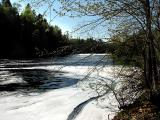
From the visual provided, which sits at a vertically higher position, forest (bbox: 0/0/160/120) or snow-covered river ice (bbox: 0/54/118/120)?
forest (bbox: 0/0/160/120)

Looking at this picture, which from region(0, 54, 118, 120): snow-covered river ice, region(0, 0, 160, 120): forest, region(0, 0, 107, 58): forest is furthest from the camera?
region(0, 0, 107, 58): forest

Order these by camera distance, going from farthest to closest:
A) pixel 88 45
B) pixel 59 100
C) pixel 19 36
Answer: pixel 19 36
pixel 59 100
pixel 88 45

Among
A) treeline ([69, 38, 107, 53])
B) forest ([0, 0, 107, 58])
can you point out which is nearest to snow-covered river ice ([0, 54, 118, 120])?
treeline ([69, 38, 107, 53])

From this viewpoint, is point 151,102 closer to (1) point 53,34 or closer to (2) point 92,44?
(2) point 92,44

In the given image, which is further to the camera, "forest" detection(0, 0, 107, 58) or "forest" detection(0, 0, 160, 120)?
"forest" detection(0, 0, 107, 58)

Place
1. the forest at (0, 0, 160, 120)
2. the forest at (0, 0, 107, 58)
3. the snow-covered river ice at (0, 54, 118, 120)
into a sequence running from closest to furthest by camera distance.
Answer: the forest at (0, 0, 160, 120), the snow-covered river ice at (0, 54, 118, 120), the forest at (0, 0, 107, 58)

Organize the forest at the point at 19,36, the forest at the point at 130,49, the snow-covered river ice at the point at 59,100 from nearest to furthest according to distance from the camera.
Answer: the forest at the point at 130,49, the snow-covered river ice at the point at 59,100, the forest at the point at 19,36

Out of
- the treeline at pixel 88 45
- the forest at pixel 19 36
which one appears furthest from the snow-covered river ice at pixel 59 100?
the forest at pixel 19 36

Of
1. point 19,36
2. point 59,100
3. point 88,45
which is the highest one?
point 19,36

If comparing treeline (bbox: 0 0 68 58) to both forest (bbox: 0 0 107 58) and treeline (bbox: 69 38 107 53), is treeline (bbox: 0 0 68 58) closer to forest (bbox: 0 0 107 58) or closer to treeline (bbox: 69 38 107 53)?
forest (bbox: 0 0 107 58)

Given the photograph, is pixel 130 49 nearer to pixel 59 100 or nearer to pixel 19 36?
pixel 59 100

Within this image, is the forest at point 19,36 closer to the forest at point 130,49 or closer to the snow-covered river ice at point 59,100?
the snow-covered river ice at point 59,100

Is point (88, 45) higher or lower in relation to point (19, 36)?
lower

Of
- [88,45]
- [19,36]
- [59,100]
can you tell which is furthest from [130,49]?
[19,36]
